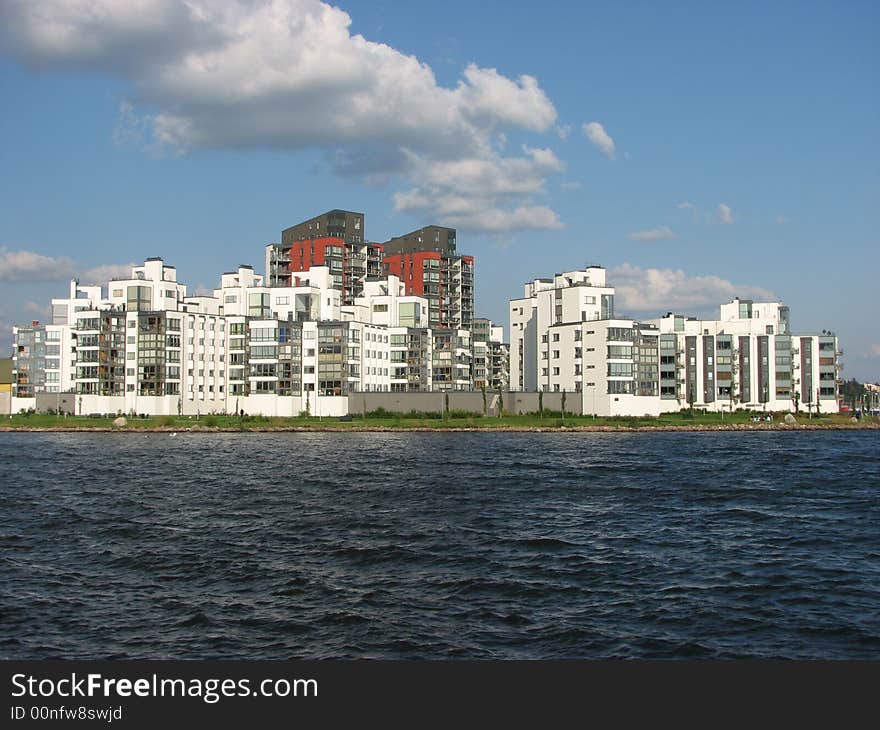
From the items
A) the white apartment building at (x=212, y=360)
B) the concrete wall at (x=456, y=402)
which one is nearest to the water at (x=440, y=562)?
the concrete wall at (x=456, y=402)

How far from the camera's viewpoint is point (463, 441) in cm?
13075

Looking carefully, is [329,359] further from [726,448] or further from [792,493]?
[792,493]

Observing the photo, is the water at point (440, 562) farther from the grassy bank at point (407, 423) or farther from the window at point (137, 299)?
the window at point (137, 299)

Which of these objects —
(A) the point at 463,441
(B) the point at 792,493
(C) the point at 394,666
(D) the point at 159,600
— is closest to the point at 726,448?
(A) the point at 463,441

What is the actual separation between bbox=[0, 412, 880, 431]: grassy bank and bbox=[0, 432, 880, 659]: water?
71015 millimetres

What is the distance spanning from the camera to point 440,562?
39.8 metres

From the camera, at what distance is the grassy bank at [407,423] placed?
15725 centimetres

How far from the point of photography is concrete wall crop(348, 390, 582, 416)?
585ft

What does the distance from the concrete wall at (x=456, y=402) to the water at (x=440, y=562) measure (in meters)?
92.1

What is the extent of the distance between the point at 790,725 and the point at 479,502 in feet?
145

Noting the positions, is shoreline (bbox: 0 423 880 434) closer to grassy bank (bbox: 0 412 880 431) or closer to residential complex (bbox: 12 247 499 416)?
grassy bank (bbox: 0 412 880 431)

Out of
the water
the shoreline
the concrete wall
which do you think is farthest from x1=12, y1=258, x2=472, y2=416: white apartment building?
the water

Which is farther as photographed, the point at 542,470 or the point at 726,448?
the point at 726,448

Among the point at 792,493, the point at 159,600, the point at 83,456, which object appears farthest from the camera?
the point at 83,456
